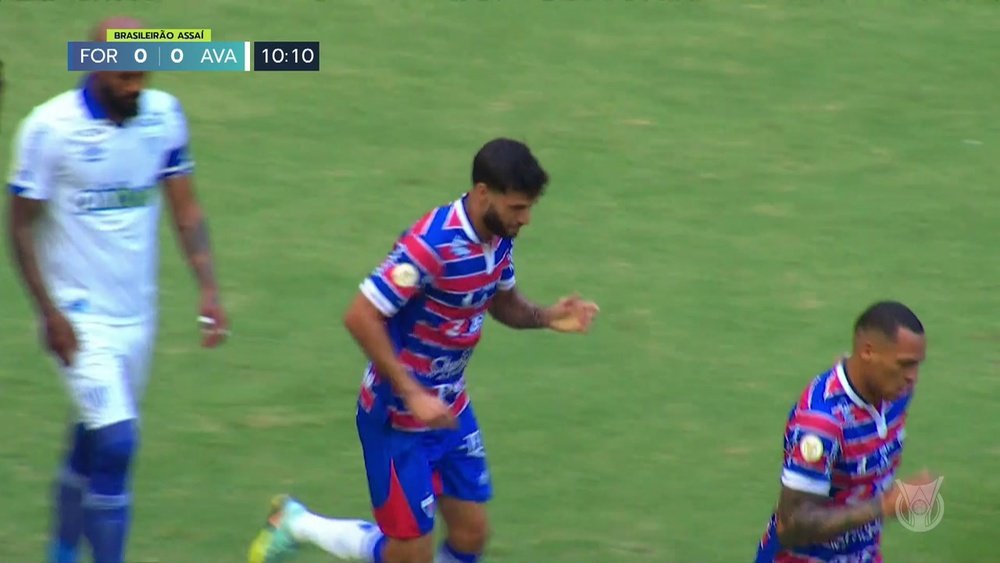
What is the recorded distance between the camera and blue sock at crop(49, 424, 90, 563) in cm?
631

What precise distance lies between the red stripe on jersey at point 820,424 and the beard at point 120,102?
2.63 m

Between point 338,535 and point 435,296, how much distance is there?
45.7 inches

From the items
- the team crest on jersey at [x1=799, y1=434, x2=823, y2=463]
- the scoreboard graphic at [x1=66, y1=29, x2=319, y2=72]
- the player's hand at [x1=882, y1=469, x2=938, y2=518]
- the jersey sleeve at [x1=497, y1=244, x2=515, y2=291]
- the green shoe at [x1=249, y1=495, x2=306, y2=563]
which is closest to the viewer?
the player's hand at [x1=882, y1=469, x2=938, y2=518]

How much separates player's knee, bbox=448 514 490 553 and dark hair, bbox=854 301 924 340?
1734 mm

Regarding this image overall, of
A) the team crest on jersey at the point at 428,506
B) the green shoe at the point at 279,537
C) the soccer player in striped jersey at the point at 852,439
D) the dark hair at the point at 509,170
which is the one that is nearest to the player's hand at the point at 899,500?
the soccer player in striped jersey at the point at 852,439

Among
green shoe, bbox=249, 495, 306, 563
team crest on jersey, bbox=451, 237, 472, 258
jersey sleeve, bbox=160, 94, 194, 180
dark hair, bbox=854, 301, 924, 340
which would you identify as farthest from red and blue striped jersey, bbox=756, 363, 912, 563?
jersey sleeve, bbox=160, 94, 194, 180

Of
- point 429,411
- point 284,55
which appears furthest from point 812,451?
point 284,55

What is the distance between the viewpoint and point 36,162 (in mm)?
6012

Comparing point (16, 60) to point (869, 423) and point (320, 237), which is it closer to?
point (320, 237)

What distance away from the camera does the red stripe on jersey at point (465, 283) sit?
19.5ft

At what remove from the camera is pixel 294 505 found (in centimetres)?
668

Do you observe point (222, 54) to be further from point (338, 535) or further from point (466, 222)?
point (466, 222)

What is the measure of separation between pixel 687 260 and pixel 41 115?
480cm

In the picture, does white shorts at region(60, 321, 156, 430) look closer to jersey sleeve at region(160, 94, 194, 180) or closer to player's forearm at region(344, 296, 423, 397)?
jersey sleeve at region(160, 94, 194, 180)
